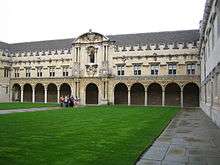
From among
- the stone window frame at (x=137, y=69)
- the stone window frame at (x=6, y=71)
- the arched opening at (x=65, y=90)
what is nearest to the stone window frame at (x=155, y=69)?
the stone window frame at (x=137, y=69)

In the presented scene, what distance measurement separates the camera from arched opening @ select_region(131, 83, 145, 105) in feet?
166

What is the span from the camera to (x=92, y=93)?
54250 millimetres

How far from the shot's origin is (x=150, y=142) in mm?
11188

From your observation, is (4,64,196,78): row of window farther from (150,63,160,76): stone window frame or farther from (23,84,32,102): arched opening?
(23,84,32,102): arched opening

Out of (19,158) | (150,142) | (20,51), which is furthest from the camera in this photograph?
(20,51)

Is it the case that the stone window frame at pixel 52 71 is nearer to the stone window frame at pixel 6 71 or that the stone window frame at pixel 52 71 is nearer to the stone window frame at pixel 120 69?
the stone window frame at pixel 6 71

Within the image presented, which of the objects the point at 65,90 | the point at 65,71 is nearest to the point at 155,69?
the point at 65,71

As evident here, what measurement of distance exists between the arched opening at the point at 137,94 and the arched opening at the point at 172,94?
4.02 metres

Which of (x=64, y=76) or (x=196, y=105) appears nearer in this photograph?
(x=196, y=105)

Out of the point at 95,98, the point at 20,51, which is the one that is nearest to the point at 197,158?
the point at 95,98

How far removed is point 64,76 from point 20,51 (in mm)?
12742

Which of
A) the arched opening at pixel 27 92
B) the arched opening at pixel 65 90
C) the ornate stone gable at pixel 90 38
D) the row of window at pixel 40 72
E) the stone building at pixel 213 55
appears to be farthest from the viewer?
the arched opening at pixel 27 92

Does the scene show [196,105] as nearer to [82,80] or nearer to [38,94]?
[82,80]

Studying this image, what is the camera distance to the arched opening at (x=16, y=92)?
59.7 meters
